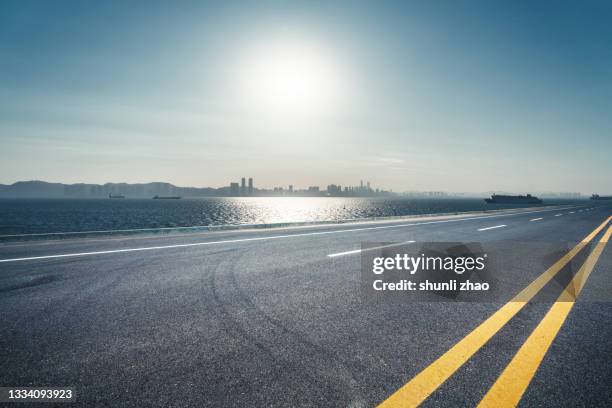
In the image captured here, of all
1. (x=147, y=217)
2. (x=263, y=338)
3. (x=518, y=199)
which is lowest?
(x=147, y=217)

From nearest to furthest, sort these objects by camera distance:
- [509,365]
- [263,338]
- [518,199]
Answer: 1. [509,365]
2. [263,338]
3. [518,199]

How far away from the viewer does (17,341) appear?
9.21 feet

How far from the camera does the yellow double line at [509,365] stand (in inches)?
79.2

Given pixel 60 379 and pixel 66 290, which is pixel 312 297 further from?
pixel 66 290

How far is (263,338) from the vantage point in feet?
9.39

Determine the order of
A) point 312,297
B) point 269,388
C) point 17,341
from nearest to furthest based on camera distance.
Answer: point 269,388, point 17,341, point 312,297

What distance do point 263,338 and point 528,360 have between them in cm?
237

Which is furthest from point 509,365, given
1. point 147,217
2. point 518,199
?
point 518,199

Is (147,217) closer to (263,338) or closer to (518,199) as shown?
(263,338)

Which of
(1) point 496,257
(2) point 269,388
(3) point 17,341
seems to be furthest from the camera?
(1) point 496,257

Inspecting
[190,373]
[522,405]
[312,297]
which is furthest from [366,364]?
[312,297]

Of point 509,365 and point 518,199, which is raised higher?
point 518,199

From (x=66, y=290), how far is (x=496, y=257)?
8.58 m

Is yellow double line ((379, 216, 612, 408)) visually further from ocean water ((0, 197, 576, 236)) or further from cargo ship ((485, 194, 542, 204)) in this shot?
cargo ship ((485, 194, 542, 204))
